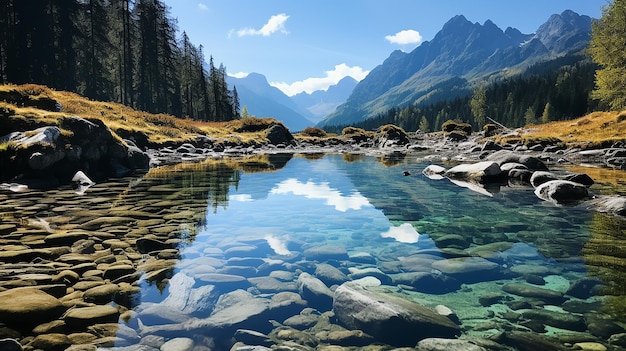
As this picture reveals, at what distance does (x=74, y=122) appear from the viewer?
1895 cm

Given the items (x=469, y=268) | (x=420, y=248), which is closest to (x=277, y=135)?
(x=420, y=248)

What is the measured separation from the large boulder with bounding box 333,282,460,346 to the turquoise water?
32cm

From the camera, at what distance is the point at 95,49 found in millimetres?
56750

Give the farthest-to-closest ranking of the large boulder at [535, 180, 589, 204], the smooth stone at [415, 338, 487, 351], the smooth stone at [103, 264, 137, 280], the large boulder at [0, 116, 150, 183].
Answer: the large boulder at [0, 116, 150, 183] < the large boulder at [535, 180, 589, 204] < the smooth stone at [103, 264, 137, 280] < the smooth stone at [415, 338, 487, 351]

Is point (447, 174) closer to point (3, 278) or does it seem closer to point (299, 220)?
point (299, 220)

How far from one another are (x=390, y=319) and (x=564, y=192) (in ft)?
38.2

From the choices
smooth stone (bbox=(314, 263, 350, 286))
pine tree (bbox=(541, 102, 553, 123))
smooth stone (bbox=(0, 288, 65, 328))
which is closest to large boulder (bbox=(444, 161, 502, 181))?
smooth stone (bbox=(314, 263, 350, 286))

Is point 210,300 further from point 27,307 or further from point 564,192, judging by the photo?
point 564,192

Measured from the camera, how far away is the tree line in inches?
1689

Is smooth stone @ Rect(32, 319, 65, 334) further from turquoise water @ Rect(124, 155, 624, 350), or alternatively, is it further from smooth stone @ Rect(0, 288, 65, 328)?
turquoise water @ Rect(124, 155, 624, 350)

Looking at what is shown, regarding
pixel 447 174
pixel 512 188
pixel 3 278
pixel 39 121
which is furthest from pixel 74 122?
pixel 512 188

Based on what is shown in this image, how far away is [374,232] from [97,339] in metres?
6.65

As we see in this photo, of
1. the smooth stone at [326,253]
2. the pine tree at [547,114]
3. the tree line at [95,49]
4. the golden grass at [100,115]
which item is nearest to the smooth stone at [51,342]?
the smooth stone at [326,253]

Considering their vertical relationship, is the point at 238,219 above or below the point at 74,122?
below
